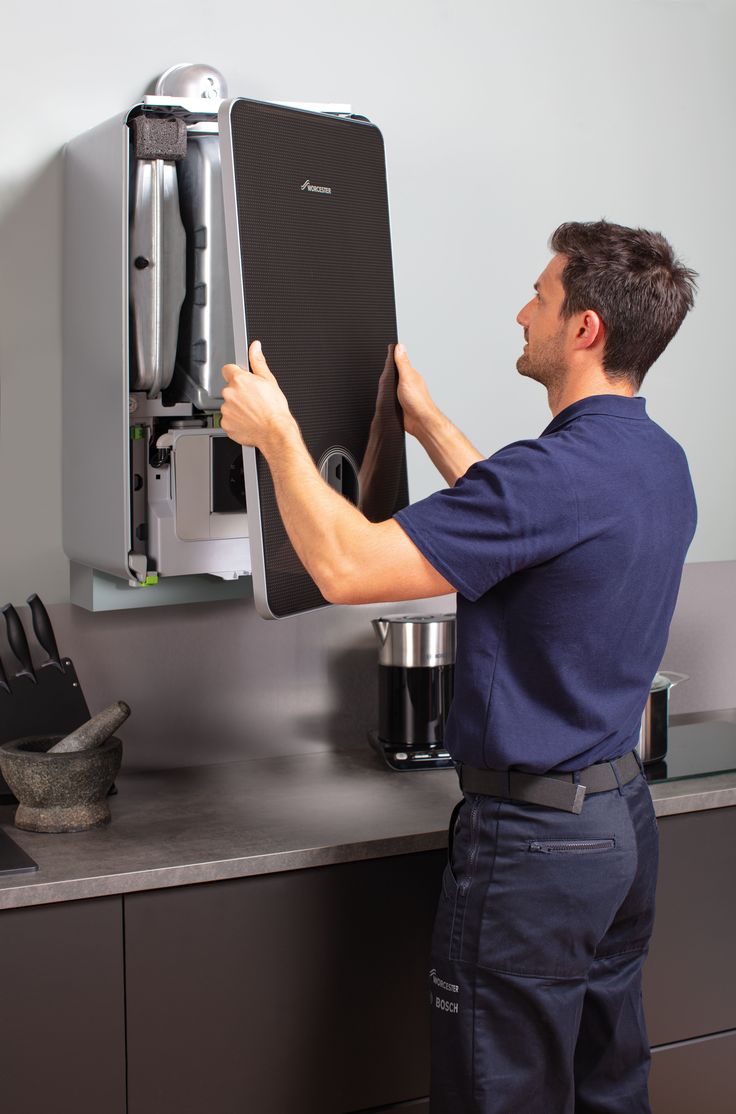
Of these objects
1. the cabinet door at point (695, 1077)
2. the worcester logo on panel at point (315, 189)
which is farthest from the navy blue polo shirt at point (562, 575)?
the cabinet door at point (695, 1077)

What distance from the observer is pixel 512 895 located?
1.62 metres

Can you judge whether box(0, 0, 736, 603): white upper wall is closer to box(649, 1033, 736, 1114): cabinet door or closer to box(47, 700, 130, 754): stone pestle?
box(47, 700, 130, 754): stone pestle

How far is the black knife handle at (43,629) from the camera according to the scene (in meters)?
2.07

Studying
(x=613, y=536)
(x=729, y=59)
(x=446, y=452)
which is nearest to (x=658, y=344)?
(x=613, y=536)

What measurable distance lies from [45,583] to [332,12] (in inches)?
47.0

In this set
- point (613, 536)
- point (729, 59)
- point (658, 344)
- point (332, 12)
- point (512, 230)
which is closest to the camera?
point (613, 536)

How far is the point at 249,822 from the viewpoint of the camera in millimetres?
1979

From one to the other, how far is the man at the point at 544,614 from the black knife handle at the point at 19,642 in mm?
650

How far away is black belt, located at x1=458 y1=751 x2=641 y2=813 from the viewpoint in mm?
1647

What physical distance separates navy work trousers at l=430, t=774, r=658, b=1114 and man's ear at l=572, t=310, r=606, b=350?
2.03 ft

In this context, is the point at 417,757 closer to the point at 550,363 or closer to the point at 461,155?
the point at 550,363

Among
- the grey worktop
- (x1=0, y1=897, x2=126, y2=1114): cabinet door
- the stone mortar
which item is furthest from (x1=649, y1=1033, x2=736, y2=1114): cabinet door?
the stone mortar

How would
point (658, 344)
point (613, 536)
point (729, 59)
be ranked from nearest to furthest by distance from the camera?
point (613, 536)
point (658, 344)
point (729, 59)

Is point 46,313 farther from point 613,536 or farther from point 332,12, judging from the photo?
point 613,536
